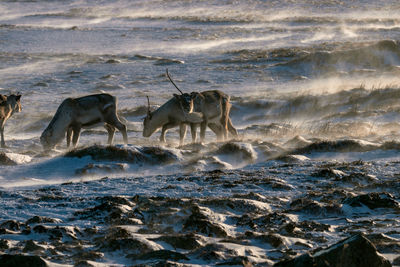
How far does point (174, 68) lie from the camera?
112ft

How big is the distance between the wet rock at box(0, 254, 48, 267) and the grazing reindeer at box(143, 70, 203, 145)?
9.85 meters

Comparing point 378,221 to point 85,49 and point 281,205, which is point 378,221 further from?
point 85,49

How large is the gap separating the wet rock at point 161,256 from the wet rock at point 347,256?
1310 millimetres

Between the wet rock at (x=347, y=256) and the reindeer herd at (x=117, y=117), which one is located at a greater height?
the wet rock at (x=347, y=256)

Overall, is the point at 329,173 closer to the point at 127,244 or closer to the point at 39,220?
the point at 127,244

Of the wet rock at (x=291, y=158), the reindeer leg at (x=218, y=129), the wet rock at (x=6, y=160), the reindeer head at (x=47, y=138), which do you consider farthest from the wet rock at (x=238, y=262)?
the reindeer leg at (x=218, y=129)

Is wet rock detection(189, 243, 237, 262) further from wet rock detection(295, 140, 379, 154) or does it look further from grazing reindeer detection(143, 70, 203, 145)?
grazing reindeer detection(143, 70, 203, 145)

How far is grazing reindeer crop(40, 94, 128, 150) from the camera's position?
1595 centimetres

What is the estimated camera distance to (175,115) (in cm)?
1680

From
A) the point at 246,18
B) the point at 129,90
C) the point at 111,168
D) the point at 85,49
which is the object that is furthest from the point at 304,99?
the point at 246,18

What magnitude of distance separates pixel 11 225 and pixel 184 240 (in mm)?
2120

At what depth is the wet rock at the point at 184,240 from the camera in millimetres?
7475

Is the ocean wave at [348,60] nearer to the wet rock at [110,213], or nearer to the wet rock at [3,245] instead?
the wet rock at [110,213]

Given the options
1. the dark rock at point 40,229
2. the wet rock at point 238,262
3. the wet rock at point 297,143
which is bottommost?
the wet rock at point 297,143
